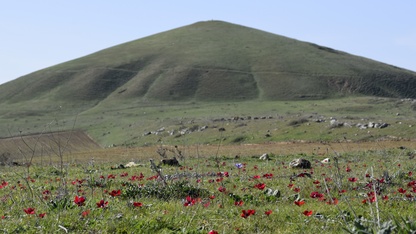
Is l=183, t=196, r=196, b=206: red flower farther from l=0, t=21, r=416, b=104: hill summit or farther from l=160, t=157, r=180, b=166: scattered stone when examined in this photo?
l=0, t=21, r=416, b=104: hill summit

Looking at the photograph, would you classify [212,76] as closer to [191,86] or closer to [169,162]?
[191,86]

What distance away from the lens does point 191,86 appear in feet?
394

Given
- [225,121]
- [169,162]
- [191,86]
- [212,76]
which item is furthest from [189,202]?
[212,76]

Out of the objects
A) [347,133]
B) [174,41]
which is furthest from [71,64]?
[347,133]

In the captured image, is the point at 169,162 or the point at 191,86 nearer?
the point at 169,162

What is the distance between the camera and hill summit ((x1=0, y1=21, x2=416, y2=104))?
117 meters

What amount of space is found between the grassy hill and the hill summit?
0.72 feet

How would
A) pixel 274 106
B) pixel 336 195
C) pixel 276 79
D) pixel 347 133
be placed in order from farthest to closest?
pixel 276 79
pixel 274 106
pixel 347 133
pixel 336 195

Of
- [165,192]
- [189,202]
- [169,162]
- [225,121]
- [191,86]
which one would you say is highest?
[189,202]

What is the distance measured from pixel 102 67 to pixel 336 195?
127603 millimetres

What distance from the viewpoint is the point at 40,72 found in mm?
140125

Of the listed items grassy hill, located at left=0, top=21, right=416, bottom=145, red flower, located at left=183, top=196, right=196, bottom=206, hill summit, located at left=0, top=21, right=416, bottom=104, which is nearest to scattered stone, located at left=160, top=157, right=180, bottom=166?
red flower, located at left=183, top=196, right=196, bottom=206

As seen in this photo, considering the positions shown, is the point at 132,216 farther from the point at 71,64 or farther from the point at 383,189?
the point at 71,64

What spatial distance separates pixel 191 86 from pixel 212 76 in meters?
6.93
